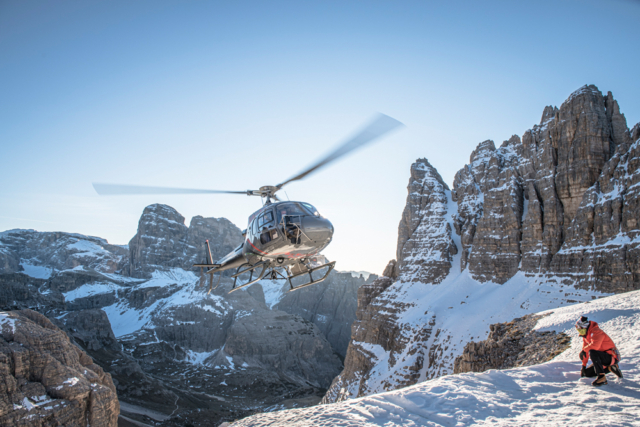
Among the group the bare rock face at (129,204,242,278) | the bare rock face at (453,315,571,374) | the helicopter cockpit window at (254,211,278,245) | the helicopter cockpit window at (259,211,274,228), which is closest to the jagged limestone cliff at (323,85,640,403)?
the bare rock face at (453,315,571,374)

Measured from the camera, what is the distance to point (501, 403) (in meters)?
7.77

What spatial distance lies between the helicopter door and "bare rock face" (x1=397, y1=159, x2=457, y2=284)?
6858 cm

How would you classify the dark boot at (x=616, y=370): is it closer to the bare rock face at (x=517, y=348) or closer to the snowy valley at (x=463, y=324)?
the snowy valley at (x=463, y=324)

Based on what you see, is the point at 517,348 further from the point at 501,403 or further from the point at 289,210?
the point at 289,210

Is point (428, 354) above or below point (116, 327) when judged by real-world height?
above

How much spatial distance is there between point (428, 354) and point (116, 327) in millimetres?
142783

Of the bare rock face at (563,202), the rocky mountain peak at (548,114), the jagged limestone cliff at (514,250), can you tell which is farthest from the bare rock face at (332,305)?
the rocky mountain peak at (548,114)

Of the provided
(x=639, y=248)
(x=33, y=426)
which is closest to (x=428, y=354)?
(x=639, y=248)

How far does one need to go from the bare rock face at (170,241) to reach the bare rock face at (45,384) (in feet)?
487

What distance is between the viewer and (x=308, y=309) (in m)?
180

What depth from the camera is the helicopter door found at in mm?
13692

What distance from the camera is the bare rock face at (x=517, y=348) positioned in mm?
14321

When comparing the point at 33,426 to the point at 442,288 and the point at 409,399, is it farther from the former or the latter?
the point at 442,288

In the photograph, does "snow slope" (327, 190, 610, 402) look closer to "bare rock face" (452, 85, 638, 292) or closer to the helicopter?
"bare rock face" (452, 85, 638, 292)
